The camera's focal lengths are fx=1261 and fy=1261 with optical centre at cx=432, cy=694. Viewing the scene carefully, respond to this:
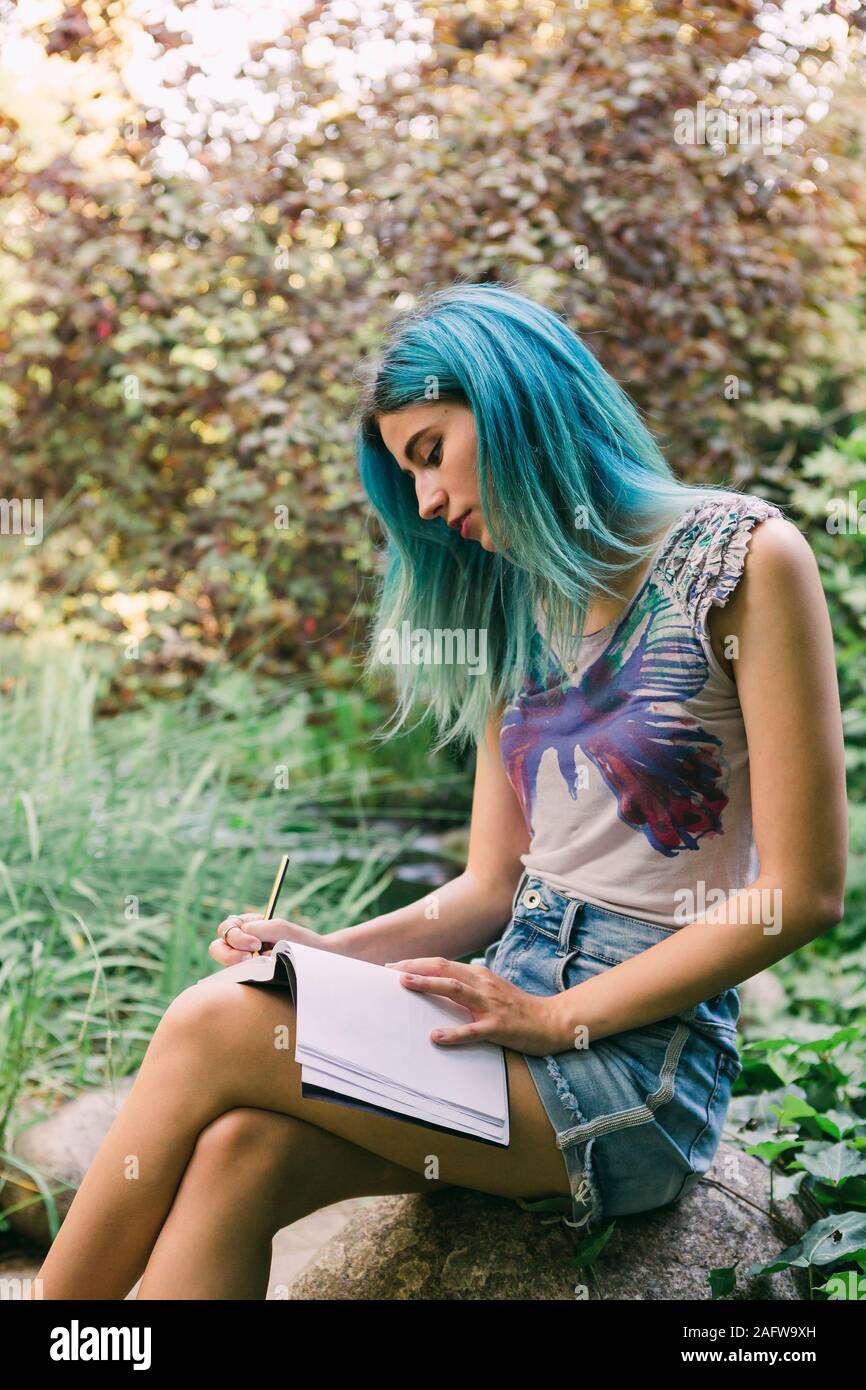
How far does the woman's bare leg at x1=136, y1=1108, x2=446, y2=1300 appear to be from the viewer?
136 centimetres

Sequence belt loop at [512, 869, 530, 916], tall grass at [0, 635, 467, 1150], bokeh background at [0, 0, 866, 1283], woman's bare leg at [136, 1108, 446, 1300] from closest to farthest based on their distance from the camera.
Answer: woman's bare leg at [136, 1108, 446, 1300]
belt loop at [512, 869, 530, 916]
tall grass at [0, 635, 467, 1150]
bokeh background at [0, 0, 866, 1283]

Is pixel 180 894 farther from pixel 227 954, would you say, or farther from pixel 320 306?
pixel 320 306

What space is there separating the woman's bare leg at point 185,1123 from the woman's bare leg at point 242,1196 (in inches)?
0.8

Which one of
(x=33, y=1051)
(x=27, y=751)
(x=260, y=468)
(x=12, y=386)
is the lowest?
(x=33, y=1051)

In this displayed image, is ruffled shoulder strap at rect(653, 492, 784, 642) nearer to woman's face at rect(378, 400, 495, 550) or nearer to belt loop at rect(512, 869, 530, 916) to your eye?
woman's face at rect(378, 400, 495, 550)

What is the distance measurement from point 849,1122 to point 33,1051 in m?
1.50

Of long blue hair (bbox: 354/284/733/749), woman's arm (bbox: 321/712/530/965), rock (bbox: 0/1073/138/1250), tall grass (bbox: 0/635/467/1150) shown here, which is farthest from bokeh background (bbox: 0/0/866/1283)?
long blue hair (bbox: 354/284/733/749)

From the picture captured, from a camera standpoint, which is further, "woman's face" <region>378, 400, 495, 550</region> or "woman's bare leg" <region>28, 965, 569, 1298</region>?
"woman's face" <region>378, 400, 495, 550</region>

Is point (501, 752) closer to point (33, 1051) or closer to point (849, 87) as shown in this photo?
point (33, 1051)

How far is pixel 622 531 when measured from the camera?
1710mm

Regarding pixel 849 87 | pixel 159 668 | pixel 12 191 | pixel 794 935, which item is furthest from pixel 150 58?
pixel 794 935

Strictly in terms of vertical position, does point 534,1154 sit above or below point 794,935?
below

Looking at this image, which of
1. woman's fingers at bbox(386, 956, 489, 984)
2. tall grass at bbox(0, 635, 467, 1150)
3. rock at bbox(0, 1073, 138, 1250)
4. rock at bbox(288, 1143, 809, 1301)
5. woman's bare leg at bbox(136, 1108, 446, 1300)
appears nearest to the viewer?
woman's bare leg at bbox(136, 1108, 446, 1300)

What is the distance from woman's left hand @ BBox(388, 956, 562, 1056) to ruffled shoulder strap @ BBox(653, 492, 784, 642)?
48 cm
